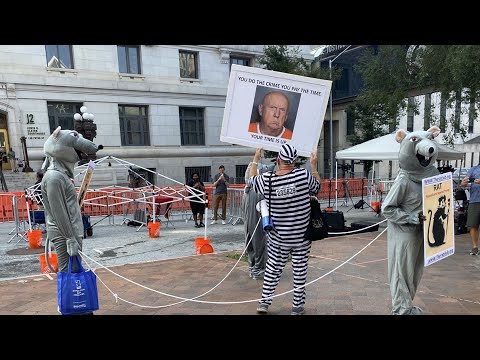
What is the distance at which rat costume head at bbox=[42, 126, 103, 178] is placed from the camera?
3436mm

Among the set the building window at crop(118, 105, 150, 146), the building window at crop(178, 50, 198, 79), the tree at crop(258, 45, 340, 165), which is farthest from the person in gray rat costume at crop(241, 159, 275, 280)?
the building window at crop(178, 50, 198, 79)

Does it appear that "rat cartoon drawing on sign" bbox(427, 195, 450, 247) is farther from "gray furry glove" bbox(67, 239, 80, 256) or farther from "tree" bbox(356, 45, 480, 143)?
"tree" bbox(356, 45, 480, 143)

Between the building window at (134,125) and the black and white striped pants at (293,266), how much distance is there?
18119 mm

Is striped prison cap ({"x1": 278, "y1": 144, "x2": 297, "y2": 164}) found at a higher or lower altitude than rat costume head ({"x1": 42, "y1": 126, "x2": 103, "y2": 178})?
lower

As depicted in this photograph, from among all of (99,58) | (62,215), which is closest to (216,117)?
(99,58)

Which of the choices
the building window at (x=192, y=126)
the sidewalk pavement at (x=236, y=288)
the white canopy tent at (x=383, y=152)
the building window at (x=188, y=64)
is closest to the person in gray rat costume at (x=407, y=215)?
the sidewalk pavement at (x=236, y=288)

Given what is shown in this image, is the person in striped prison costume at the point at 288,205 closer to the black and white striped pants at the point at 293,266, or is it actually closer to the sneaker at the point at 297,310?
the black and white striped pants at the point at 293,266

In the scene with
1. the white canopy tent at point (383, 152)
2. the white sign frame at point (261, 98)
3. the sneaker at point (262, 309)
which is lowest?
the sneaker at point (262, 309)

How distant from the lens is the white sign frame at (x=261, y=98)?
152 inches

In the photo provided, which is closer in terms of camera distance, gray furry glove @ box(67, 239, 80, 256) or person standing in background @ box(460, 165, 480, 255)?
gray furry glove @ box(67, 239, 80, 256)

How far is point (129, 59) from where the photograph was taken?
19.7 m

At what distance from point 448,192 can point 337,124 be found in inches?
990

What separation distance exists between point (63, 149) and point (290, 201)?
2383 millimetres

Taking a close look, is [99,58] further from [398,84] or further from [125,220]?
[398,84]
